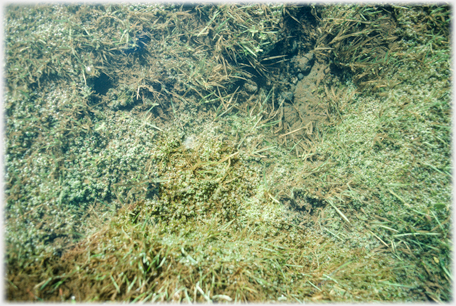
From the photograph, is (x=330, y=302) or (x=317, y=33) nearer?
(x=330, y=302)

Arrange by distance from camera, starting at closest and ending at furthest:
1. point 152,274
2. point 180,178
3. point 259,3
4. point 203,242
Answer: point 152,274
point 203,242
point 180,178
point 259,3

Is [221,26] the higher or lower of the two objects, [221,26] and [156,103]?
the higher

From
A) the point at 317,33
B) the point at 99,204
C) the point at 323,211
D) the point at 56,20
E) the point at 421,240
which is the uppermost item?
the point at 56,20

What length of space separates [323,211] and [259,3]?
8.09ft

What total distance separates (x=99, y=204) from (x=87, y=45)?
180cm

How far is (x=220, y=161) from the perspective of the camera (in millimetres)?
2490

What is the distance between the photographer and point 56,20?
250 cm

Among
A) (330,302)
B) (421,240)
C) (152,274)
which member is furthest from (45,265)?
(421,240)

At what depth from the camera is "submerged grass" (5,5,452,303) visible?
7.11ft

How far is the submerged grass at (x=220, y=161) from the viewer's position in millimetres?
2168

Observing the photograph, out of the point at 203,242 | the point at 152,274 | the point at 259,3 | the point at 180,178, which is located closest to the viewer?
the point at 152,274

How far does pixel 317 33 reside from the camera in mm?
2691

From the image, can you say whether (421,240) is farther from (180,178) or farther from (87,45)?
(87,45)

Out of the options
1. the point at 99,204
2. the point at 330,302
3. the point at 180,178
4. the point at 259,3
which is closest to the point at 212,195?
the point at 180,178
